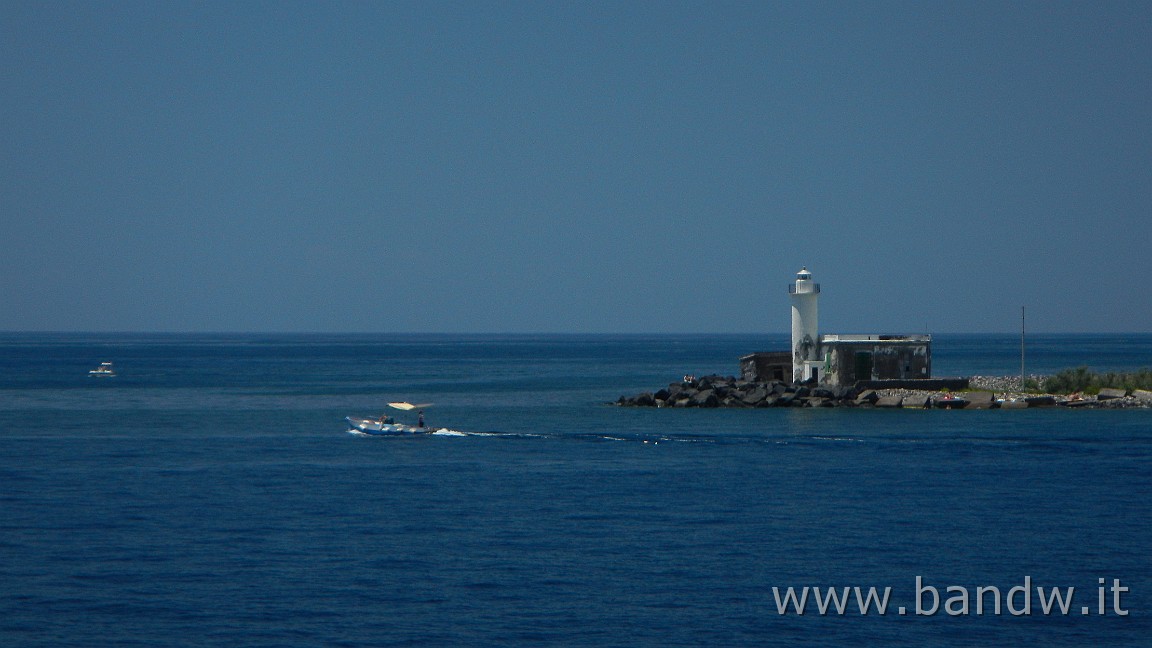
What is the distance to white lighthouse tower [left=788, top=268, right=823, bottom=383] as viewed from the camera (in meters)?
65.9

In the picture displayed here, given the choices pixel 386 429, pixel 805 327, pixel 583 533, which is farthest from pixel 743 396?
pixel 583 533

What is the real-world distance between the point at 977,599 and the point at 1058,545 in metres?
5.50

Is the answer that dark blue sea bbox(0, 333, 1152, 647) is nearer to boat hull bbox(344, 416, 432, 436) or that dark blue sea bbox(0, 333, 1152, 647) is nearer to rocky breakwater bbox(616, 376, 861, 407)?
boat hull bbox(344, 416, 432, 436)

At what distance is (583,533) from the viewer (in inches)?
1195

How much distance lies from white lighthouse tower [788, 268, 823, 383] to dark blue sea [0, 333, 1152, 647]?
8530 mm

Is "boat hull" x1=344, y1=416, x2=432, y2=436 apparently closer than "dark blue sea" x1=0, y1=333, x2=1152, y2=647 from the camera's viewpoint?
No

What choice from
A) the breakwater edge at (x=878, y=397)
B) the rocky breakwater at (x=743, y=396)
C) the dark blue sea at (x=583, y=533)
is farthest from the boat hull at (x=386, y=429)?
the breakwater edge at (x=878, y=397)

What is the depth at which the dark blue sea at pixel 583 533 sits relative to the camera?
22844mm

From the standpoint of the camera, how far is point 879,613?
2361 cm

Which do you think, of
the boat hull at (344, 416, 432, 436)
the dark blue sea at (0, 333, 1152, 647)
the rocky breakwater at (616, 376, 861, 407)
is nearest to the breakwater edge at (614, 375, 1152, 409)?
the rocky breakwater at (616, 376, 861, 407)

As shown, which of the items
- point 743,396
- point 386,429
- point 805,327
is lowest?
point 386,429

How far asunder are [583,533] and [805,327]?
3781 centimetres

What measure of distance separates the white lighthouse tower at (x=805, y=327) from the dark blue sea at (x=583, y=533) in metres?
8.53

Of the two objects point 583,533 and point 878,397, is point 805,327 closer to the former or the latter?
point 878,397
